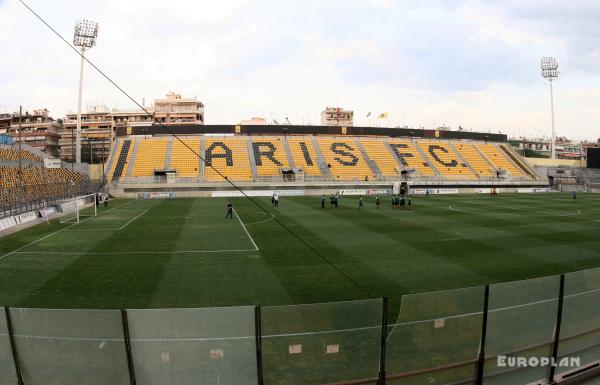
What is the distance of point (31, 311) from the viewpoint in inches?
237

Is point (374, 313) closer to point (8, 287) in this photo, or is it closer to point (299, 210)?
point (8, 287)

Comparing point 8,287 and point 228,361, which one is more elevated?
point 228,361

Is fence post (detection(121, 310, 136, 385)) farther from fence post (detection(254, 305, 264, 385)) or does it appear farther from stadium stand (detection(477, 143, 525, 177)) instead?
stadium stand (detection(477, 143, 525, 177))

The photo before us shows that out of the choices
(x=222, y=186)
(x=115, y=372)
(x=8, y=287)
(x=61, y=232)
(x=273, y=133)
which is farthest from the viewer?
(x=273, y=133)

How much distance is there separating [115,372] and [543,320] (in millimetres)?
6910

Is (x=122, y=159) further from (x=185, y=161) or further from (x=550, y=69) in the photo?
(x=550, y=69)

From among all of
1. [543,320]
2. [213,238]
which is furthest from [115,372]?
[213,238]

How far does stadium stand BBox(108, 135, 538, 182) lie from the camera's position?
212 feet

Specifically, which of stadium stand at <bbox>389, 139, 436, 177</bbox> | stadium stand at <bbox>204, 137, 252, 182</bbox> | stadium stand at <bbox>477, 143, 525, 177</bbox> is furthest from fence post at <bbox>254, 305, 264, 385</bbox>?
stadium stand at <bbox>477, 143, 525, 177</bbox>

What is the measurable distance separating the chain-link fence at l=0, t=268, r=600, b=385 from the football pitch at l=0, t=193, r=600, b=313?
4.69m

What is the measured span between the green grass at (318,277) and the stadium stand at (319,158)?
89.7 feet

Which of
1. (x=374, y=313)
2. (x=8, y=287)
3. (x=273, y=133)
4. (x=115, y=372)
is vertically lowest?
(x=8, y=287)

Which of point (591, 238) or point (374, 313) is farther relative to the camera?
point (591, 238)

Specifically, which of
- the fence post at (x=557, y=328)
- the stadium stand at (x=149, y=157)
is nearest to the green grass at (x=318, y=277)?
the fence post at (x=557, y=328)
